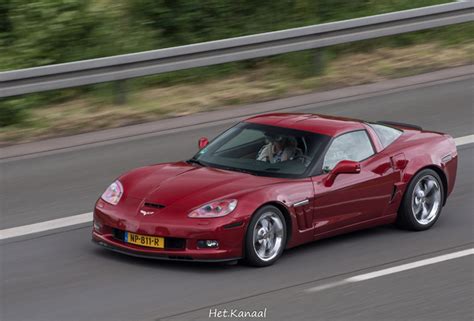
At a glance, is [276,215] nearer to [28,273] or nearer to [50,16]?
[28,273]

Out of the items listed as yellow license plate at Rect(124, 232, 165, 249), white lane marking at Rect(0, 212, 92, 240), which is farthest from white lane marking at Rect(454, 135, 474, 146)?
yellow license plate at Rect(124, 232, 165, 249)

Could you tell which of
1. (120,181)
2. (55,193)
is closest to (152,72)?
(55,193)

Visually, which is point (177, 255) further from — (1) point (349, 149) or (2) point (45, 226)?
(1) point (349, 149)

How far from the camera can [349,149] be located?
10.6 m

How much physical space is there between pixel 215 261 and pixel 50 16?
9.12m

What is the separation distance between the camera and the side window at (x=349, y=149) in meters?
10.3

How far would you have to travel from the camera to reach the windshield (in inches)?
399

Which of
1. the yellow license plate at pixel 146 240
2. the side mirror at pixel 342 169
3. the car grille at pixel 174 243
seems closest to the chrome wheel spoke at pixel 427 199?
the side mirror at pixel 342 169

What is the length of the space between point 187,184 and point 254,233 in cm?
84

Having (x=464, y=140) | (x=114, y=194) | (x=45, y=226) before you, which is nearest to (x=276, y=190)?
(x=114, y=194)

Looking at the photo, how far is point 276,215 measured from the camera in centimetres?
952

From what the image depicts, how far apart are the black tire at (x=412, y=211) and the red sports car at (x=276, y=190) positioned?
10 millimetres

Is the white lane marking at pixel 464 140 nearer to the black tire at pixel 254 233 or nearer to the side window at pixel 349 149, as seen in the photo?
the side window at pixel 349 149

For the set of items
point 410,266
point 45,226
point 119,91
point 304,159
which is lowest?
point 410,266
